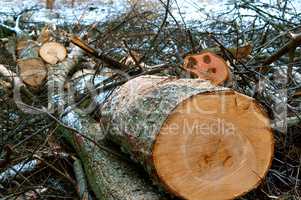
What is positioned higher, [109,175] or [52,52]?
[52,52]

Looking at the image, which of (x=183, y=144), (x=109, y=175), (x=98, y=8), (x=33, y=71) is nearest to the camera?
(x=183, y=144)

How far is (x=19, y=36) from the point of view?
6.47 metres

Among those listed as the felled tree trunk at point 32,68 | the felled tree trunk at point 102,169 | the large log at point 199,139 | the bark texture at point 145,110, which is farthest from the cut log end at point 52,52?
the large log at point 199,139

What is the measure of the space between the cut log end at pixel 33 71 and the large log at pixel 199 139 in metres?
2.62

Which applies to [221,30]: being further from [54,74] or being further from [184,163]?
[184,163]

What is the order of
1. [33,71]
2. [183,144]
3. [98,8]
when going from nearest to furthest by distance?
[183,144] → [33,71] → [98,8]

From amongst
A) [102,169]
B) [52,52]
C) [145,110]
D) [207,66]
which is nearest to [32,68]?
[52,52]

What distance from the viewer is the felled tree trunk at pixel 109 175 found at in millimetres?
2703

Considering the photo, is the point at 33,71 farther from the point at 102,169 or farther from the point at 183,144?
the point at 183,144

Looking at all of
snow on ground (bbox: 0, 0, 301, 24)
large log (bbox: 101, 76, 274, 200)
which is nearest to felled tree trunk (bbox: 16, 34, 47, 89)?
large log (bbox: 101, 76, 274, 200)

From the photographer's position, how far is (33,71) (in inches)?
206

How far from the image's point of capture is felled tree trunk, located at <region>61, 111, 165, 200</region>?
106 inches

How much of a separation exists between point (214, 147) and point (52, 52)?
318 centimetres

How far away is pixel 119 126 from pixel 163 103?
0.44 m
